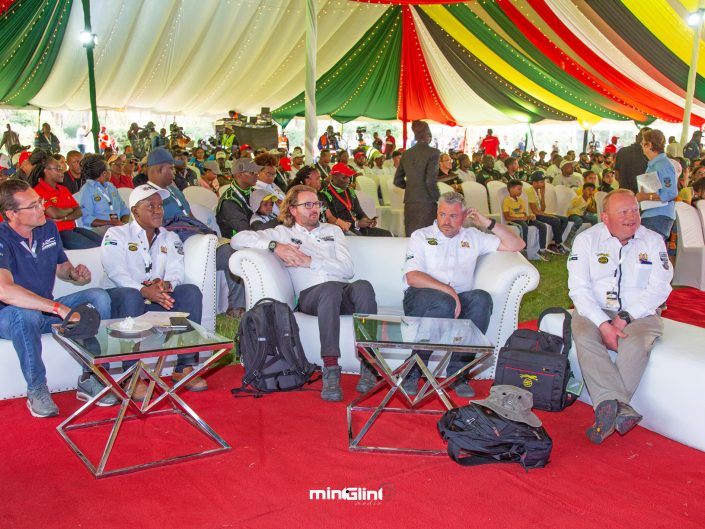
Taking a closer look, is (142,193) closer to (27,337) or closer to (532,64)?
(27,337)

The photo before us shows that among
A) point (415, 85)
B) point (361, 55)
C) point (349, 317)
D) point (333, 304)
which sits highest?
point (361, 55)

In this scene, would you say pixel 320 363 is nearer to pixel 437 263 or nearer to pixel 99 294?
pixel 437 263

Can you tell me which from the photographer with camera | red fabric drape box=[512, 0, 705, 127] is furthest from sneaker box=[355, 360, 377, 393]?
the photographer with camera

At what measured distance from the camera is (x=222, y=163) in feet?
34.4

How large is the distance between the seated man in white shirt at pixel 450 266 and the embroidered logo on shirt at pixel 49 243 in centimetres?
190

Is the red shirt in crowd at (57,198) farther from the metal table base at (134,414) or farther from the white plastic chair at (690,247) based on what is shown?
the white plastic chair at (690,247)

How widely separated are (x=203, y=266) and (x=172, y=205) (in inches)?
42.7

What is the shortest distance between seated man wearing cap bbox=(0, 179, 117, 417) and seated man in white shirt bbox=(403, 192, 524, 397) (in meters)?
1.65

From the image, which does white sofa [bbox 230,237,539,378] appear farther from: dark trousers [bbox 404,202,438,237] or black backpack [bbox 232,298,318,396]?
dark trousers [bbox 404,202,438,237]

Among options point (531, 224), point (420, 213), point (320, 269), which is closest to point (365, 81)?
point (531, 224)

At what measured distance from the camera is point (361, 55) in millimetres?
15438

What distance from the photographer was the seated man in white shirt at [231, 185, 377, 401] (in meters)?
3.66

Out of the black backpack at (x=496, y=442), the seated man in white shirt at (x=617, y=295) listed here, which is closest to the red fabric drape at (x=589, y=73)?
the seated man in white shirt at (x=617, y=295)

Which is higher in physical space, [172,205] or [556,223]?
[172,205]
